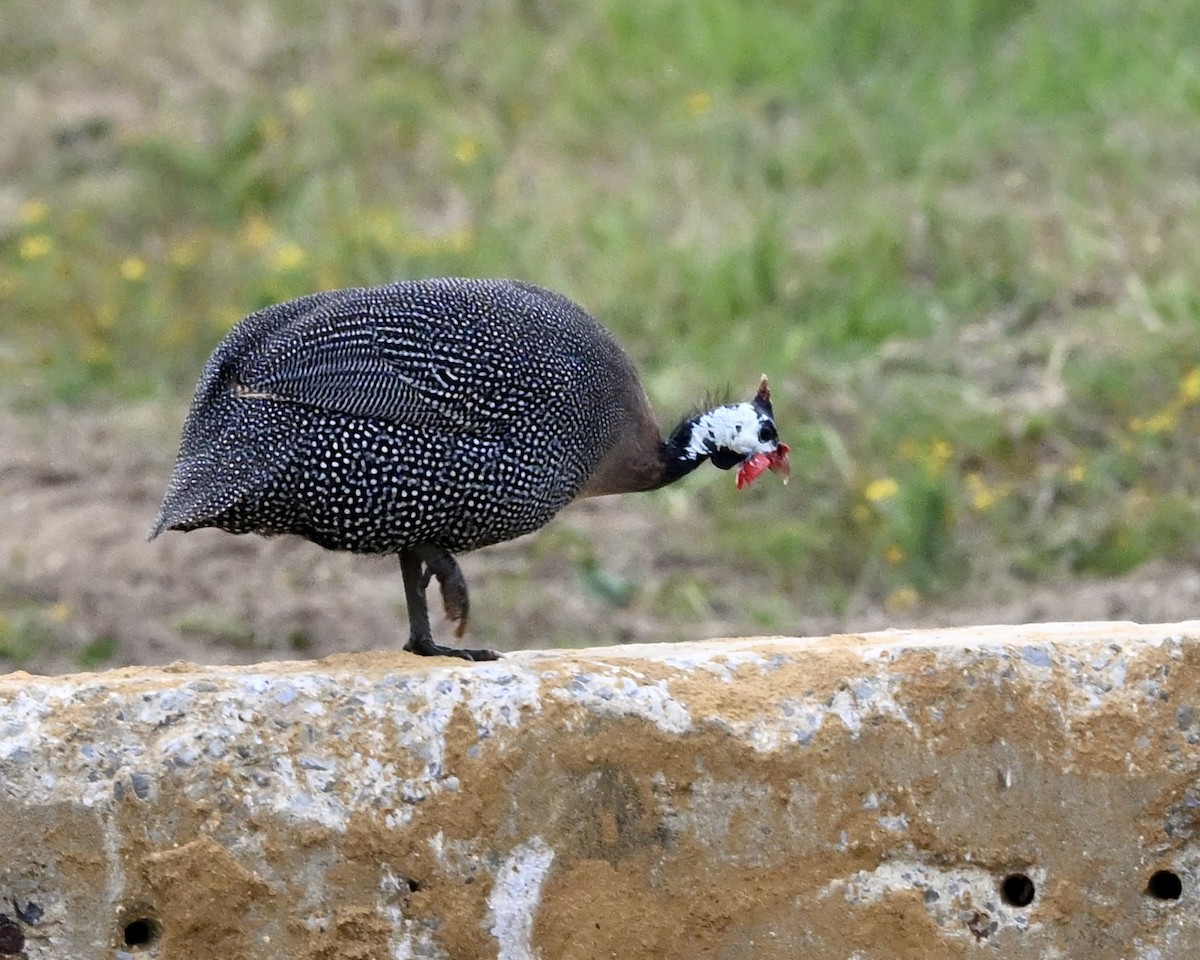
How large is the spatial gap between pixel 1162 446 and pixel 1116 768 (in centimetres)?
398

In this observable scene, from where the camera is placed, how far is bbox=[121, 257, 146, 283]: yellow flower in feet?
29.8

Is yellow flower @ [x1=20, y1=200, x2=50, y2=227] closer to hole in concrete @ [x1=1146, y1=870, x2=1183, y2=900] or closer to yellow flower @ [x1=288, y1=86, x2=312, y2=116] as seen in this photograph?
yellow flower @ [x1=288, y1=86, x2=312, y2=116]

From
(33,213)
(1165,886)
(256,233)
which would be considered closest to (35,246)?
(33,213)

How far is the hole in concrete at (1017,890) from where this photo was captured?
3623 millimetres

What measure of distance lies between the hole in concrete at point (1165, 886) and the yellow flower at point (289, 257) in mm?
5905

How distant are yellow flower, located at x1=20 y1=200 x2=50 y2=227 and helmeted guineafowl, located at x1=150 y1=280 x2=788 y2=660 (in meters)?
5.63

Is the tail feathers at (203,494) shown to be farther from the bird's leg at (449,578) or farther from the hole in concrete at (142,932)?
the hole in concrete at (142,932)

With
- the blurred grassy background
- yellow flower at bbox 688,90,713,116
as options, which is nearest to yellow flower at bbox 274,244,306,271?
the blurred grassy background

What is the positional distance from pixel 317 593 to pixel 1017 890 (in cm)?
383

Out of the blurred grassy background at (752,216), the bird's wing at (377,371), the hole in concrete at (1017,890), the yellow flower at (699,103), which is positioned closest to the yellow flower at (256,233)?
the blurred grassy background at (752,216)

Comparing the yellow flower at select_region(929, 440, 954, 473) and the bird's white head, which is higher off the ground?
the yellow flower at select_region(929, 440, 954, 473)

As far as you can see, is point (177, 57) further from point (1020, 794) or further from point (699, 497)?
point (1020, 794)

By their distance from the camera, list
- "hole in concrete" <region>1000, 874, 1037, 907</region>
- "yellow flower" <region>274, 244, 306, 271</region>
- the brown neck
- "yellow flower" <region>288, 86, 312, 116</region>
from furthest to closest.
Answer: "yellow flower" <region>288, 86, 312, 116</region>, "yellow flower" <region>274, 244, 306, 271</region>, the brown neck, "hole in concrete" <region>1000, 874, 1037, 907</region>

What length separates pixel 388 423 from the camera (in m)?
4.01
